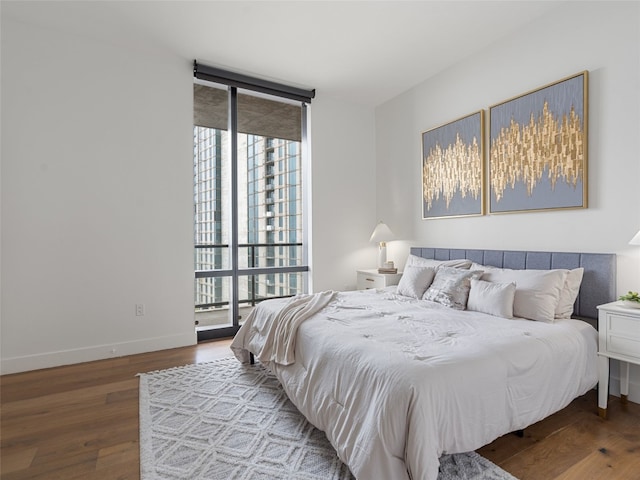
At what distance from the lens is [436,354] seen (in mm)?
1612

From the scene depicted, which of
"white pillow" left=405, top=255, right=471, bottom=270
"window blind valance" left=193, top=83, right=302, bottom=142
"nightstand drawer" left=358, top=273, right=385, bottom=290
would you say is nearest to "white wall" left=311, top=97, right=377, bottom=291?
"nightstand drawer" left=358, top=273, right=385, bottom=290

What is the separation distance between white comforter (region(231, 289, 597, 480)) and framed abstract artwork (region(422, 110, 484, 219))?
1.48 metres

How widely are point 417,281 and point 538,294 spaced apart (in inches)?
38.2

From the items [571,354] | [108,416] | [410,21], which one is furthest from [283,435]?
[410,21]

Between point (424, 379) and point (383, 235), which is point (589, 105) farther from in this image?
point (424, 379)

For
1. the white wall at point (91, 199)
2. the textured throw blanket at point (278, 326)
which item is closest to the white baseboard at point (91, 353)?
the white wall at point (91, 199)

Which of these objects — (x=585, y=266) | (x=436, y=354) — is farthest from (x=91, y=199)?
(x=585, y=266)

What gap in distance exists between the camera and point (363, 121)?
15.8 feet

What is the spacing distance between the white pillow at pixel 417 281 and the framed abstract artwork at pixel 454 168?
2.74 ft

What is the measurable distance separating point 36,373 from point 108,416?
4.22 feet

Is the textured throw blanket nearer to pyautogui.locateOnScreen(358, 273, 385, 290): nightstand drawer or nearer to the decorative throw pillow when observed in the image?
the decorative throw pillow

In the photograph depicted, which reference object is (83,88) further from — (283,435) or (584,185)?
(584,185)

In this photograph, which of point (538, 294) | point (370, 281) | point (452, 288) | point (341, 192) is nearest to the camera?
point (538, 294)

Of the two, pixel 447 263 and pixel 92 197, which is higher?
pixel 92 197
